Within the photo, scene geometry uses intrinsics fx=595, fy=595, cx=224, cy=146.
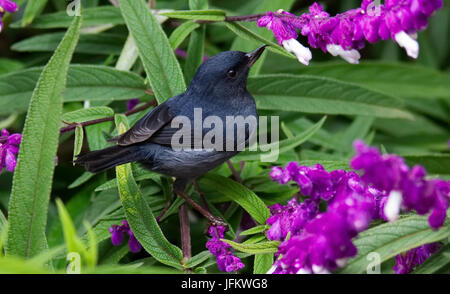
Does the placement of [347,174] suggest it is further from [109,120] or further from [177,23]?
[177,23]

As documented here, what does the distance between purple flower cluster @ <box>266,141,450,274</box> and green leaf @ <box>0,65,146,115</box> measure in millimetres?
774

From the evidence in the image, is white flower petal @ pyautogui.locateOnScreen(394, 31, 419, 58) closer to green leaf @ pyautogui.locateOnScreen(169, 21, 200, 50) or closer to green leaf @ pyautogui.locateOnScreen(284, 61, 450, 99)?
green leaf @ pyautogui.locateOnScreen(169, 21, 200, 50)

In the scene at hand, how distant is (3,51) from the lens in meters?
2.54

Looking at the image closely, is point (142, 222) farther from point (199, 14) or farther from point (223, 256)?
point (199, 14)

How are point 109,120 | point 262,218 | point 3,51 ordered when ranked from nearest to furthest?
point 262,218 → point 109,120 → point 3,51

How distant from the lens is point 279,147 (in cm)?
173

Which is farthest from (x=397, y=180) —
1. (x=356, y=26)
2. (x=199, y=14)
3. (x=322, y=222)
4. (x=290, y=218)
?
(x=199, y=14)

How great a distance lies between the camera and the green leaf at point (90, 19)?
78.4 inches

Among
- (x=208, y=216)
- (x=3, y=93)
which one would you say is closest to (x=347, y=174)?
(x=208, y=216)

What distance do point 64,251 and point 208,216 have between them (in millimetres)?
381

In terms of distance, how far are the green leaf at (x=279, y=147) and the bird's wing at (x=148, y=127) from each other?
29 cm

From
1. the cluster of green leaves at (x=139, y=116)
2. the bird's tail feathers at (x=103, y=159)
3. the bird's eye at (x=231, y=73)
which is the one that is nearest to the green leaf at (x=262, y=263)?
the cluster of green leaves at (x=139, y=116)

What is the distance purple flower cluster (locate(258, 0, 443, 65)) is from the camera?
120 centimetres

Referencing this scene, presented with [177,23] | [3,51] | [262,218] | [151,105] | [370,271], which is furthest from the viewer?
[3,51]
